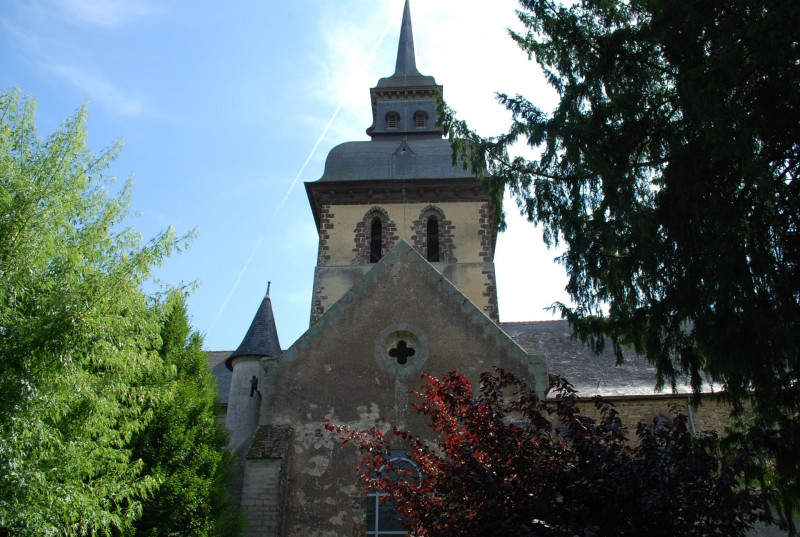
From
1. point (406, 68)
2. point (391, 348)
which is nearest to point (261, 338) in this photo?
point (391, 348)

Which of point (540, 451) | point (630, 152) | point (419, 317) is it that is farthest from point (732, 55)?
point (419, 317)

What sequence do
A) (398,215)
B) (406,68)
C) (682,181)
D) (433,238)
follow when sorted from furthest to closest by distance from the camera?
1. (406,68)
2. (398,215)
3. (433,238)
4. (682,181)

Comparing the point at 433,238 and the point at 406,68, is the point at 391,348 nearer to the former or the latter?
the point at 433,238

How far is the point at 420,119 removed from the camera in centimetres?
2559

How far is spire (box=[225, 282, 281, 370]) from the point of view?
15.8 m

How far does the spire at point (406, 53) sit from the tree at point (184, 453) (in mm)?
19319

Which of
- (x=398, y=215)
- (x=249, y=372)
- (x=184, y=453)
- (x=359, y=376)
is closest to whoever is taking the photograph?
(x=184, y=453)

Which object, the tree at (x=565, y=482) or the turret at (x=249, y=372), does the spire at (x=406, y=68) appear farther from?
the tree at (x=565, y=482)

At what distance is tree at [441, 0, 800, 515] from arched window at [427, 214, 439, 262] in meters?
12.1

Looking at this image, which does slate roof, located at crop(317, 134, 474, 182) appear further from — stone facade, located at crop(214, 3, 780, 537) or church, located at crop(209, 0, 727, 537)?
stone facade, located at crop(214, 3, 780, 537)

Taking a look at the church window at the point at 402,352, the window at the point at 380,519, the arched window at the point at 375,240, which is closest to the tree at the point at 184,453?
the window at the point at 380,519

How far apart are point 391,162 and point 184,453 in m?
13.3

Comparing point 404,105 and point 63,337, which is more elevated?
point 404,105

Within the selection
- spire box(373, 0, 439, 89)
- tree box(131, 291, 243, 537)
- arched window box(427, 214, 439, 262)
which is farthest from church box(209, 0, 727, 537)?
spire box(373, 0, 439, 89)
